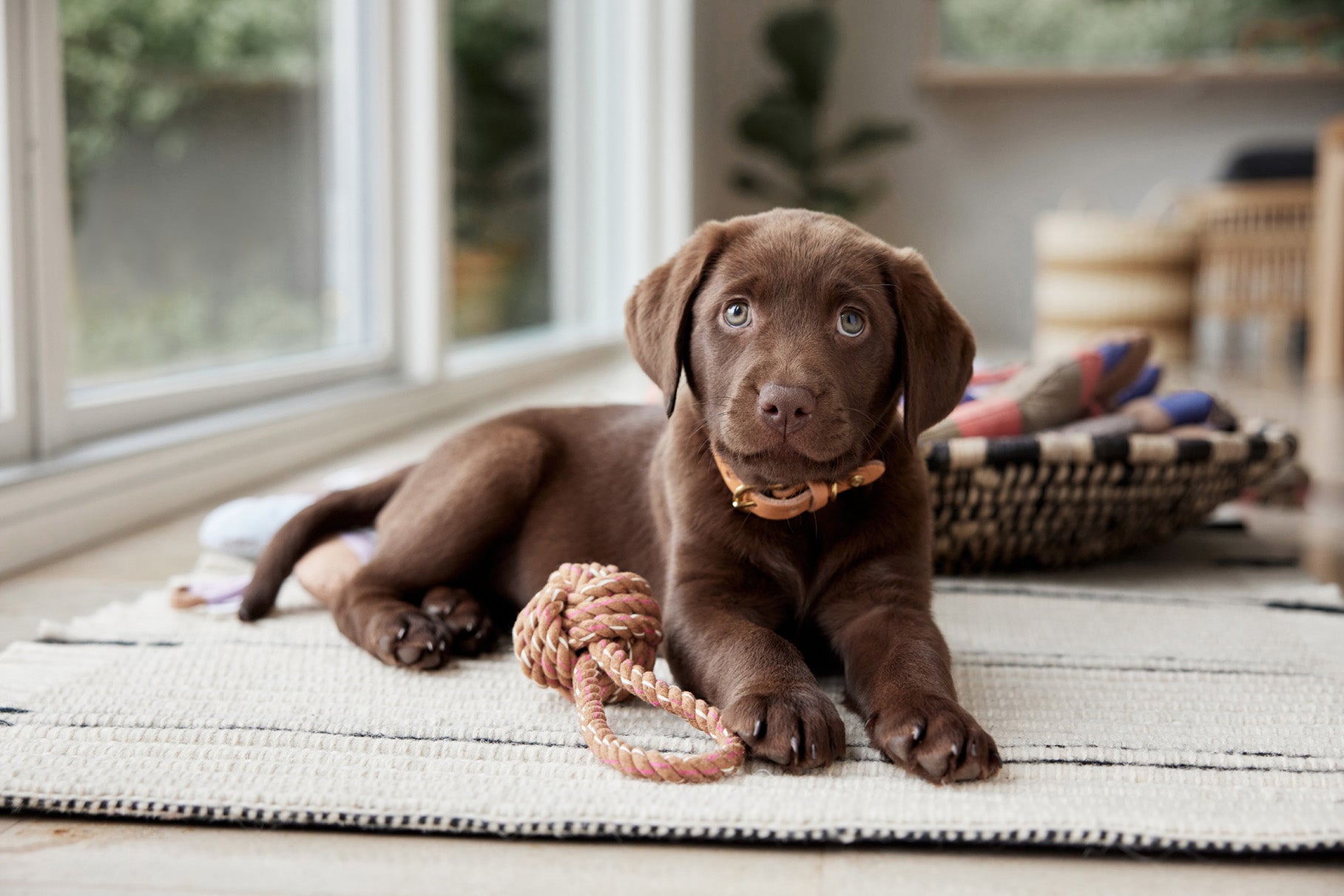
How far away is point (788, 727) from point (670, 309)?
57 centimetres

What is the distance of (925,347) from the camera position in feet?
5.38

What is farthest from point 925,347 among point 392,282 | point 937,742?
point 392,282

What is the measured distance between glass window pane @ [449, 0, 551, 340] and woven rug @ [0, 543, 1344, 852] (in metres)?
3.57

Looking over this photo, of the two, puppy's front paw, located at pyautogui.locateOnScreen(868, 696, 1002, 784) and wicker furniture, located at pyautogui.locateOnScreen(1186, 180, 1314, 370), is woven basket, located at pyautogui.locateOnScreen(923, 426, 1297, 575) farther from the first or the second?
wicker furniture, located at pyautogui.locateOnScreen(1186, 180, 1314, 370)

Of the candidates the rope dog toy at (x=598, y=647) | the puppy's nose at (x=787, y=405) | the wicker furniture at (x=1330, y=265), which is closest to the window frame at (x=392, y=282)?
the rope dog toy at (x=598, y=647)

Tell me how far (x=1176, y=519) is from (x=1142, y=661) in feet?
2.42

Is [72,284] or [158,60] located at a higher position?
[158,60]

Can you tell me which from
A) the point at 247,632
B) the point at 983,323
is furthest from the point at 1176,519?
the point at 983,323

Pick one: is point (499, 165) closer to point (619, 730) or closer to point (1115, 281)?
point (1115, 281)

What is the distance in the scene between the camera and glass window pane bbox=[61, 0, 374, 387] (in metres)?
3.14

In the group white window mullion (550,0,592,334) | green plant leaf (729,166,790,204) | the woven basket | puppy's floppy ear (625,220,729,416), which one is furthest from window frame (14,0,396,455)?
green plant leaf (729,166,790,204)

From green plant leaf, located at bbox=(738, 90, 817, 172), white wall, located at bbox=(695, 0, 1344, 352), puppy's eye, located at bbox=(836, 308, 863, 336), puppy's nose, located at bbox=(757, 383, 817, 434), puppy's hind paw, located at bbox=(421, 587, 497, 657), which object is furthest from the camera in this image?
white wall, located at bbox=(695, 0, 1344, 352)

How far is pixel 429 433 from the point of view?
4.27 m

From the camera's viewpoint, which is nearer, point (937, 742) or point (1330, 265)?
point (937, 742)
